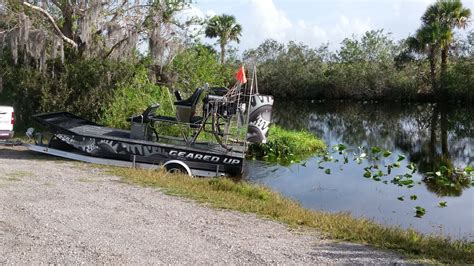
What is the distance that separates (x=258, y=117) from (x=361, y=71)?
4257 centimetres

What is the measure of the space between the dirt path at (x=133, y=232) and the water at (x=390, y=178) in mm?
4118

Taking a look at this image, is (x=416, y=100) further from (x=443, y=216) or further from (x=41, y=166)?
(x=41, y=166)

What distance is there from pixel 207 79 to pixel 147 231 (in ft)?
42.4

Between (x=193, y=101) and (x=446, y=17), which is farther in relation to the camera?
(x=446, y=17)

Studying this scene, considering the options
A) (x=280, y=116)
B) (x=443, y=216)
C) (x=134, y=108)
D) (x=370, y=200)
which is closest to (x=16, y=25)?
(x=134, y=108)

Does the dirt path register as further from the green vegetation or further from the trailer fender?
the green vegetation

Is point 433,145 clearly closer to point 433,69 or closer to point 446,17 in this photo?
point 446,17

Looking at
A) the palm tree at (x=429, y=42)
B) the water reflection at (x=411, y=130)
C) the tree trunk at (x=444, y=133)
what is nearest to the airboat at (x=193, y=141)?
the water reflection at (x=411, y=130)

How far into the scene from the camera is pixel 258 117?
39.7 ft

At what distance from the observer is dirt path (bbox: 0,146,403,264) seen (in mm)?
5750

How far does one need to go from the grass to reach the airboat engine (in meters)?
1.54

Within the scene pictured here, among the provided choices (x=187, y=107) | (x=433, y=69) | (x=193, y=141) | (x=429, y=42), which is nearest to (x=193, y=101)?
(x=187, y=107)

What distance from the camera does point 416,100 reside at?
51.2 m

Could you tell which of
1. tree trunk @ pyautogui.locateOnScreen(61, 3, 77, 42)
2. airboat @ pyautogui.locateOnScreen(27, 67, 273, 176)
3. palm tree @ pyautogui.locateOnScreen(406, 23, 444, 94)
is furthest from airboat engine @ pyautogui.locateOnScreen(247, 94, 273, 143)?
palm tree @ pyautogui.locateOnScreen(406, 23, 444, 94)
